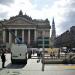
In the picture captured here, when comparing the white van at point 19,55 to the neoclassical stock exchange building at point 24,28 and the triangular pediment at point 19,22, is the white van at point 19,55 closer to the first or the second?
the neoclassical stock exchange building at point 24,28

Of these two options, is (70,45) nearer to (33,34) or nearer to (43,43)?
(33,34)

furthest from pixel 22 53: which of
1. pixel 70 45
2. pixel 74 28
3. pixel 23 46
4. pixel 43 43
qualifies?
pixel 74 28

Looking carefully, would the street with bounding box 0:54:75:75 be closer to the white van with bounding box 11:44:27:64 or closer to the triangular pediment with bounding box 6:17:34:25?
the white van with bounding box 11:44:27:64

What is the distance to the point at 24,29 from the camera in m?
190

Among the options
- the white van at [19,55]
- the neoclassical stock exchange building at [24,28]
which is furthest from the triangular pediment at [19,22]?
the white van at [19,55]

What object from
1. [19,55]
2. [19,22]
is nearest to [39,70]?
[19,55]

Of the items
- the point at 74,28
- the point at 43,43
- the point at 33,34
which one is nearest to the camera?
the point at 43,43

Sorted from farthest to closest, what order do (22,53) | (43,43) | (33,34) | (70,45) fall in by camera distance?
(33,34), (70,45), (22,53), (43,43)

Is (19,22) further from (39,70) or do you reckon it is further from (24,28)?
(39,70)

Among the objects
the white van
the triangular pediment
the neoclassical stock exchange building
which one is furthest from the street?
the triangular pediment

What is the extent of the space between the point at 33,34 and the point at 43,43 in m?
166

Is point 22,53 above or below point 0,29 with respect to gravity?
below

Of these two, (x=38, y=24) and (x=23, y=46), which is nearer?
(x=23, y=46)

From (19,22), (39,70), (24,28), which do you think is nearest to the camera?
(39,70)
